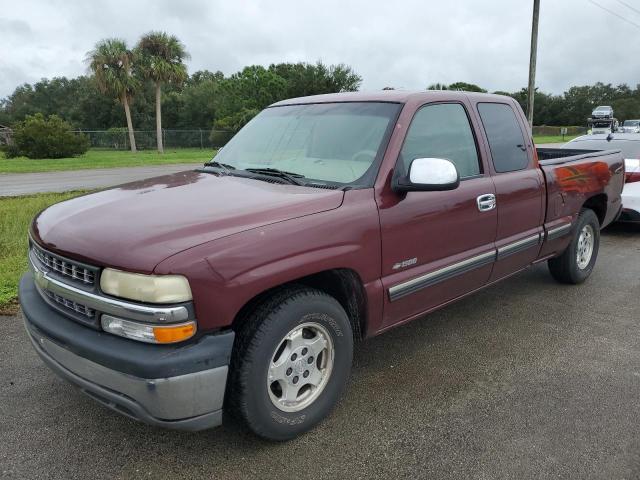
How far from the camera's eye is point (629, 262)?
6.22m

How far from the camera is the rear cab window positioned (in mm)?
3986

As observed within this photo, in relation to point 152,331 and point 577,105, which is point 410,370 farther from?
point 577,105

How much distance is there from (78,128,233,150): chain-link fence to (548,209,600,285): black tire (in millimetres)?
38994

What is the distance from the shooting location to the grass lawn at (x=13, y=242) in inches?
186

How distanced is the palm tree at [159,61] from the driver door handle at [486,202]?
39.7 meters

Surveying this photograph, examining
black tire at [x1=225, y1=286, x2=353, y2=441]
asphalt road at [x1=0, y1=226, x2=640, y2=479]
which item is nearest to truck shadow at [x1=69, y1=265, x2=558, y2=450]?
asphalt road at [x1=0, y1=226, x2=640, y2=479]

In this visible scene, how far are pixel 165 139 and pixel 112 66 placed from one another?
7.04 meters

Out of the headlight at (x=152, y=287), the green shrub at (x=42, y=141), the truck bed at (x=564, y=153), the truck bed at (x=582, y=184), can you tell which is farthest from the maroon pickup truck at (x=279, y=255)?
the green shrub at (x=42, y=141)

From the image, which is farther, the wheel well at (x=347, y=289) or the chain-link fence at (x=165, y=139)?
the chain-link fence at (x=165, y=139)

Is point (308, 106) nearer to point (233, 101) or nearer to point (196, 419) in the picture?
point (196, 419)

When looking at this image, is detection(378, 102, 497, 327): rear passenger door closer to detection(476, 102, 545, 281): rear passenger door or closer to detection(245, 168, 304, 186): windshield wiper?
detection(476, 102, 545, 281): rear passenger door

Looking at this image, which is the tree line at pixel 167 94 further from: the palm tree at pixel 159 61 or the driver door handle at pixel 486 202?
the driver door handle at pixel 486 202

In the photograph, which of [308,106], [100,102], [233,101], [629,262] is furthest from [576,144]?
[100,102]

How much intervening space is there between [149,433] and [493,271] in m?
2.58
